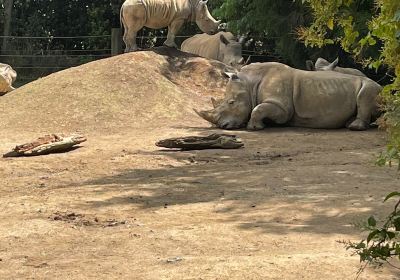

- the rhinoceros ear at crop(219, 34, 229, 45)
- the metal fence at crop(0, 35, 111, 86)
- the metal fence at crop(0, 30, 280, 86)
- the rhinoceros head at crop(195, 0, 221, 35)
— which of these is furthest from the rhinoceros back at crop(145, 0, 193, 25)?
the metal fence at crop(0, 35, 111, 86)

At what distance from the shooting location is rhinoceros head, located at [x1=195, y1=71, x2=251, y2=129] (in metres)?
11.1

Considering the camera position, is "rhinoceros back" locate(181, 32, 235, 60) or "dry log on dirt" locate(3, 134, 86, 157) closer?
"dry log on dirt" locate(3, 134, 86, 157)

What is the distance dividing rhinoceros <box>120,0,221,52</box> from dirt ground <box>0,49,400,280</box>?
10.2ft

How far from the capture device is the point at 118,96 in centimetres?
1213

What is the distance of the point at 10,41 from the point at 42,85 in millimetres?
9693

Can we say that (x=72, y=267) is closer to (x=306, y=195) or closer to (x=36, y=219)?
(x=36, y=219)

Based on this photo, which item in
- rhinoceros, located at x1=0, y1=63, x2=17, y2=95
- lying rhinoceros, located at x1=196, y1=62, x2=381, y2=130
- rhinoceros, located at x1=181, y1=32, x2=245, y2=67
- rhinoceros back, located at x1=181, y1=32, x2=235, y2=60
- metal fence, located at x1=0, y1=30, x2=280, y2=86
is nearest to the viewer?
lying rhinoceros, located at x1=196, y1=62, x2=381, y2=130

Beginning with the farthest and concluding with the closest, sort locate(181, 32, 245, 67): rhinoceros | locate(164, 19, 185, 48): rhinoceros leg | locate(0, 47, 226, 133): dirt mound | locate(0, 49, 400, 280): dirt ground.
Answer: locate(181, 32, 245, 67): rhinoceros, locate(164, 19, 185, 48): rhinoceros leg, locate(0, 47, 226, 133): dirt mound, locate(0, 49, 400, 280): dirt ground

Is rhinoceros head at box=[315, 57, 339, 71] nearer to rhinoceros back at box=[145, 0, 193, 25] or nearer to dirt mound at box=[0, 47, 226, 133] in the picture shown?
dirt mound at box=[0, 47, 226, 133]

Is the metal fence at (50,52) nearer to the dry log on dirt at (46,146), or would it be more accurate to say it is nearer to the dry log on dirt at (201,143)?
the dry log on dirt at (46,146)

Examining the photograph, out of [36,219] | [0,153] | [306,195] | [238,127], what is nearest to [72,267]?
[36,219]

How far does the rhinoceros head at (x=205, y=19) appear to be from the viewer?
50.3 ft

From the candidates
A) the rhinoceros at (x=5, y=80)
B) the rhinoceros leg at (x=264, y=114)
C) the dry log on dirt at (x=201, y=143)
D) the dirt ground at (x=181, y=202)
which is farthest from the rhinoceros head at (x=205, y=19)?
the dry log on dirt at (x=201, y=143)

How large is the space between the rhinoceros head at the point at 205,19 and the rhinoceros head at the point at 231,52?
36cm
